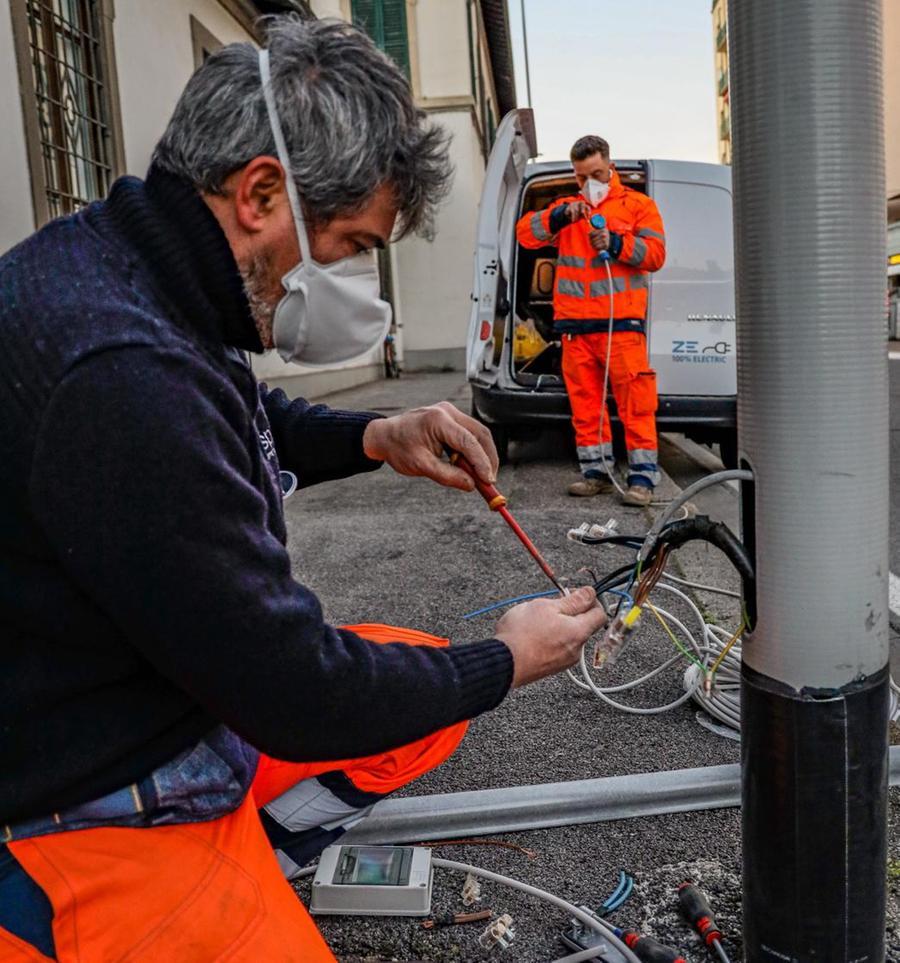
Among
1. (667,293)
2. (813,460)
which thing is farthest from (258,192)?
(667,293)

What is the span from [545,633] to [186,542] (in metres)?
0.60

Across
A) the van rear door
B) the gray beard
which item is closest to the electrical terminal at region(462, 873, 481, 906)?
the gray beard

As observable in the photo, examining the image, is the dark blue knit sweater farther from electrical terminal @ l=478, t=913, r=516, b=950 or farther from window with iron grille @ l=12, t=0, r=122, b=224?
window with iron grille @ l=12, t=0, r=122, b=224

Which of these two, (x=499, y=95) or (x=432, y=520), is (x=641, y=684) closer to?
(x=432, y=520)

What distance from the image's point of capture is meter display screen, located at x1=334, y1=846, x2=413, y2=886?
1924 mm

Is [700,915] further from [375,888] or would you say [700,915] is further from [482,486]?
[482,486]

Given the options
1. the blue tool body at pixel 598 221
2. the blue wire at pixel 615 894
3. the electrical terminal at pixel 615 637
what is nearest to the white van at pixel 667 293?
the blue tool body at pixel 598 221

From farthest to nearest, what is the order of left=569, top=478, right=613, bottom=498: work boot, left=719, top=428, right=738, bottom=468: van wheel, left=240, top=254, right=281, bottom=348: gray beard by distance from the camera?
left=719, top=428, right=738, bottom=468: van wheel < left=569, top=478, right=613, bottom=498: work boot < left=240, top=254, right=281, bottom=348: gray beard

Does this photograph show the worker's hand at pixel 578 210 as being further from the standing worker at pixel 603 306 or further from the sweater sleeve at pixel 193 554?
the sweater sleeve at pixel 193 554

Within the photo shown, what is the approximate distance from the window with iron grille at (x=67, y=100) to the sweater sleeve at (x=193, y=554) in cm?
552

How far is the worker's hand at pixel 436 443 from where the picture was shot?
72.6 inches

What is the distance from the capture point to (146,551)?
1077mm

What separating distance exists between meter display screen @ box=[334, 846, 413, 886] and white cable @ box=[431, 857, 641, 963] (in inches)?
2.9

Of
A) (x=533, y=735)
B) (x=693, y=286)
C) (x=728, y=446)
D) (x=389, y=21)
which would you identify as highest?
(x=389, y=21)
